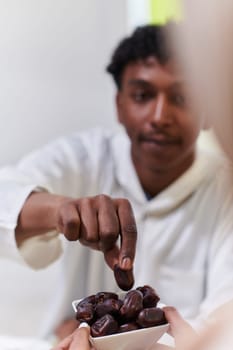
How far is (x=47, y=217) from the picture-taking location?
26.0 inches

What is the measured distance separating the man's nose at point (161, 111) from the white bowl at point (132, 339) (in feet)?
1.51

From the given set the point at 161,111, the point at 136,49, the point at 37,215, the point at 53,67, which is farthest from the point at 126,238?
the point at 53,67

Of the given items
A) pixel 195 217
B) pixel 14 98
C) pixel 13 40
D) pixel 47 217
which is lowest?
pixel 195 217

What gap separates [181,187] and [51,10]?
0.53 m

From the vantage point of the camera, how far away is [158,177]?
0.95 metres

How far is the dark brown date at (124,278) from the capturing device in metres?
0.49

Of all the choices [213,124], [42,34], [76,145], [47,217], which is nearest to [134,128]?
[76,145]

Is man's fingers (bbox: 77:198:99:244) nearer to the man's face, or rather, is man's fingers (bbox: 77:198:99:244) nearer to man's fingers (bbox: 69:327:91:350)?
man's fingers (bbox: 69:327:91:350)

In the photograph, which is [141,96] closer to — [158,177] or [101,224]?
[158,177]

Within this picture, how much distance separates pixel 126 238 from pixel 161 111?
41 cm

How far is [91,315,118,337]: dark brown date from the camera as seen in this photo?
0.45m

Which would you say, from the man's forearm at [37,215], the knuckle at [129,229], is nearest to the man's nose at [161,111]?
the man's forearm at [37,215]

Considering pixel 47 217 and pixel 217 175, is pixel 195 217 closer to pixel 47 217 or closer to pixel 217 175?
pixel 217 175

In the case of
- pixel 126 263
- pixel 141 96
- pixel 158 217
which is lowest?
pixel 158 217
